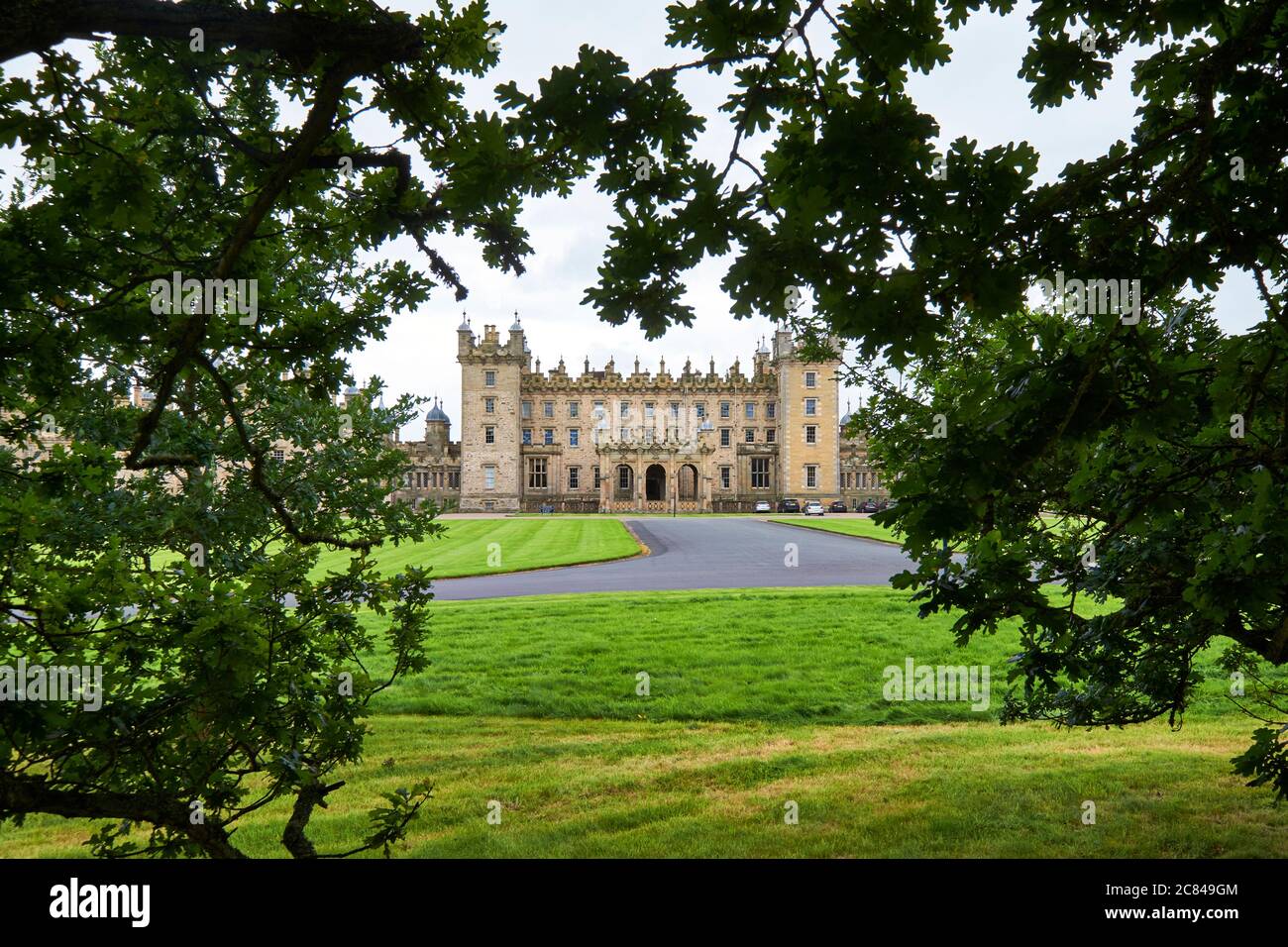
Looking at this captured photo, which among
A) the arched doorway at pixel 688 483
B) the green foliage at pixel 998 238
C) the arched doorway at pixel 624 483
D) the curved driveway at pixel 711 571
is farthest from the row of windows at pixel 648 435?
the green foliage at pixel 998 238

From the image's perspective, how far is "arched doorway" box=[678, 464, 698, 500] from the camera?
7136 centimetres

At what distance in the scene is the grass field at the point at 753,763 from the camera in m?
5.36

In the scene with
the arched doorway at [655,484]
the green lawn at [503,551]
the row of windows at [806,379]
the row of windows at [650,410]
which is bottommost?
the green lawn at [503,551]

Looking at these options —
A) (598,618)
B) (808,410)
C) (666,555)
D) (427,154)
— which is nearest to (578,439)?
(808,410)

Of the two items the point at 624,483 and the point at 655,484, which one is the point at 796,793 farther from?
the point at 655,484

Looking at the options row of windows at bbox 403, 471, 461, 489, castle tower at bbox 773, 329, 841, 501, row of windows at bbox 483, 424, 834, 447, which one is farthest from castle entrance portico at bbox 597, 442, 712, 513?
row of windows at bbox 403, 471, 461, 489

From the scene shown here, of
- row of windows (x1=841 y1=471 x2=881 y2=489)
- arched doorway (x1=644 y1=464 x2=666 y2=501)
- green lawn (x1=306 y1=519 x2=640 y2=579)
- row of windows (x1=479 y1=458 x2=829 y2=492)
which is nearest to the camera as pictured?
green lawn (x1=306 y1=519 x2=640 y2=579)

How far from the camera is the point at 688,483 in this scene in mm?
72562

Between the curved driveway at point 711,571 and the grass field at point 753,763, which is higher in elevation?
the curved driveway at point 711,571

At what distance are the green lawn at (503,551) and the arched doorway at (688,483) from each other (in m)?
32.6

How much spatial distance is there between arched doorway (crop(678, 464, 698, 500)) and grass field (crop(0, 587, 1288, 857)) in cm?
5916

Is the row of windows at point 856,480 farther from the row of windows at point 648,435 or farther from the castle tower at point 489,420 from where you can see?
the castle tower at point 489,420

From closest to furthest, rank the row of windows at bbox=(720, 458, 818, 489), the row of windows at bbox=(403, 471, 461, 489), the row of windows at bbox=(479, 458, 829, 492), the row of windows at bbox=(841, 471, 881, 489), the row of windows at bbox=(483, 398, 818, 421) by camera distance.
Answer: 1. the row of windows at bbox=(403, 471, 461, 489)
2. the row of windows at bbox=(479, 458, 829, 492)
3. the row of windows at bbox=(841, 471, 881, 489)
4. the row of windows at bbox=(483, 398, 818, 421)
5. the row of windows at bbox=(720, 458, 818, 489)

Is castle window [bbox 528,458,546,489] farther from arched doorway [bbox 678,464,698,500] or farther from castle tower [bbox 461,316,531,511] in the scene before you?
arched doorway [bbox 678,464,698,500]
